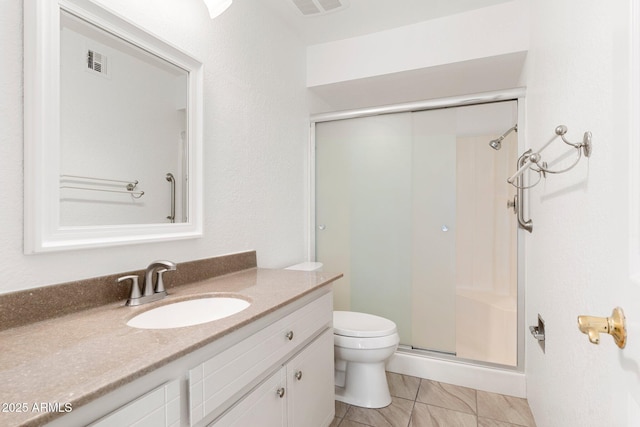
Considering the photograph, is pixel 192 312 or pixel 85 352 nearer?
pixel 85 352

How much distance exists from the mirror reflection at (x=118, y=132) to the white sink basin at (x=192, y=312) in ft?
1.16

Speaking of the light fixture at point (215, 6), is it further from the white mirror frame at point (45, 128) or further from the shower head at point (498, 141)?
the shower head at point (498, 141)

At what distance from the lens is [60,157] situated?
100 cm

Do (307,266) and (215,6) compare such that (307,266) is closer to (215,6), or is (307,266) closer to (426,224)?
(426,224)

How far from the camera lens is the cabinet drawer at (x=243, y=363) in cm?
83

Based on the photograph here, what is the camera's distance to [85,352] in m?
0.72

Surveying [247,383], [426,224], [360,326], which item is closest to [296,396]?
[247,383]

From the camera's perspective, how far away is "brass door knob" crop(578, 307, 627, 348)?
512 mm

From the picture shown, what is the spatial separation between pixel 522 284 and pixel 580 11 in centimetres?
153

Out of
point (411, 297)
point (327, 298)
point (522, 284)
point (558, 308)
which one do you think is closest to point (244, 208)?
point (327, 298)

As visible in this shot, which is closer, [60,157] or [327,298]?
[60,157]

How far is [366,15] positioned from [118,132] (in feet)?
5.56

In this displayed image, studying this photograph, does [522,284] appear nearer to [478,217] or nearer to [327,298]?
[478,217]

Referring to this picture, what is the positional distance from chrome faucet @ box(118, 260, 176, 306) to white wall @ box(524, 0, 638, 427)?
1.26 metres
